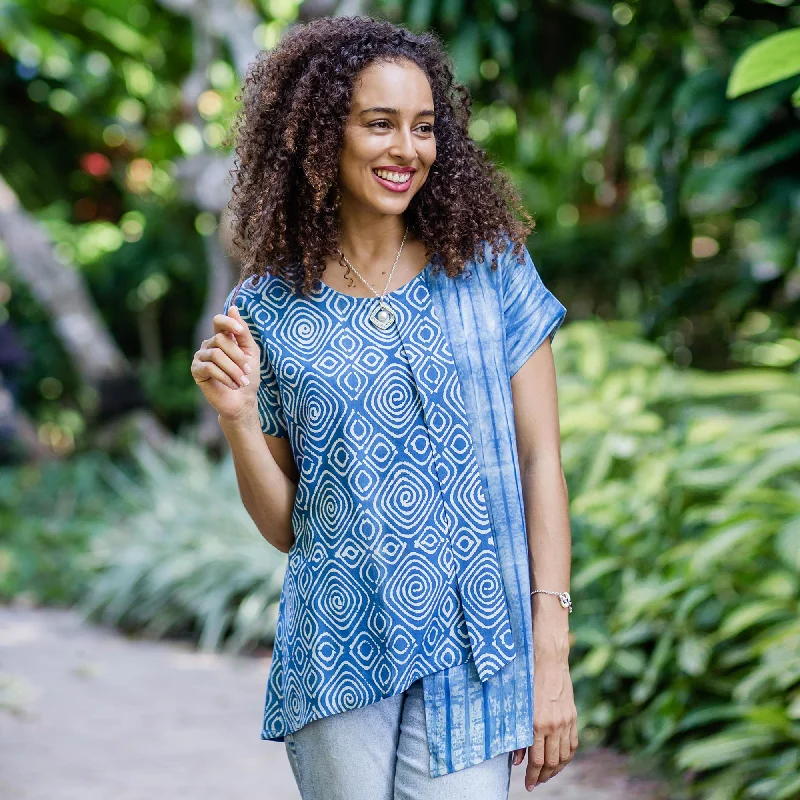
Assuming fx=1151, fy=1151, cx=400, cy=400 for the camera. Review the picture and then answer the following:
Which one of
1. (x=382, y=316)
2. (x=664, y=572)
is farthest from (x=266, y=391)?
(x=664, y=572)

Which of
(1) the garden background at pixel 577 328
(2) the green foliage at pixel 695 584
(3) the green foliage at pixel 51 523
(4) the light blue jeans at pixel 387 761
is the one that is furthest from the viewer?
(3) the green foliage at pixel 51 523

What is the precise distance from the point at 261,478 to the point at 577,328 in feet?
16.3

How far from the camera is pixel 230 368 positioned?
1.94m

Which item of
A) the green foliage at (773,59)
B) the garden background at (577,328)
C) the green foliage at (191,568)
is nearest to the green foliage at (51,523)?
the garden background at (577,328)

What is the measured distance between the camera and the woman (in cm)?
193

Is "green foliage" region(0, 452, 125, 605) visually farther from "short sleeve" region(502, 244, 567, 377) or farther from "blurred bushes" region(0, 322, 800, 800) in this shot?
"short sleeve" region(502, 244, 567, 377)

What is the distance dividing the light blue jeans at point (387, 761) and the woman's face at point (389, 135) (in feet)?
2.80

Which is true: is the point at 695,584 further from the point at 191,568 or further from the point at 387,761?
the point at 191,568

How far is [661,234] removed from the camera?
638 centimetres

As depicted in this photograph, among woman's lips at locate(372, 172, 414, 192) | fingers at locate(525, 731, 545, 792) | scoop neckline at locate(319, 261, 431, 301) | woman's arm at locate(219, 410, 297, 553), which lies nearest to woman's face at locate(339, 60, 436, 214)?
woman's lips at locate(372, 172, 414, 192)

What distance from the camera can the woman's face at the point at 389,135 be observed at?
1.99 metres

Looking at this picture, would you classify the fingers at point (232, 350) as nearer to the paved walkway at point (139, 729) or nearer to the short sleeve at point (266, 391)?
the short sleeve at point (266, 391)

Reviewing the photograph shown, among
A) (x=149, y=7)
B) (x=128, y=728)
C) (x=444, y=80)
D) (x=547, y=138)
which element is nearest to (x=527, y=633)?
(x=444, y=80)

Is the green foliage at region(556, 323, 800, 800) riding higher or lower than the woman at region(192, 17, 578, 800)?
lower
